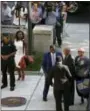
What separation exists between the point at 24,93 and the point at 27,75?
1796 mm

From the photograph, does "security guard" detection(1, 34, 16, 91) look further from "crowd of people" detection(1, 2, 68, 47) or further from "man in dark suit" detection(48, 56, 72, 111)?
"crowd of people" detection(1, 2, 68, 47)

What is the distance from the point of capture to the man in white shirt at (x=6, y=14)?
1662 centimetres

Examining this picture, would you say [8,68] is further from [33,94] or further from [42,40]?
[42,40]

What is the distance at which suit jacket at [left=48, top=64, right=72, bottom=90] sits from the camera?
26.9ft

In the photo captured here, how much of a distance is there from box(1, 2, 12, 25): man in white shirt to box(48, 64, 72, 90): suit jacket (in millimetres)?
8601

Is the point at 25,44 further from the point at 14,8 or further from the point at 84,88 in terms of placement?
the point at 84,88

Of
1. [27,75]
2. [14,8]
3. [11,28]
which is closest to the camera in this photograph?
[27,75]

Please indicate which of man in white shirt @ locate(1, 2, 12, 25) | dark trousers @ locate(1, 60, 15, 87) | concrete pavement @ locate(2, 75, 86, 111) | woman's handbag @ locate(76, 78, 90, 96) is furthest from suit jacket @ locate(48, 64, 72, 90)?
man in white shirt @ locate(1, 2, 12, 25)

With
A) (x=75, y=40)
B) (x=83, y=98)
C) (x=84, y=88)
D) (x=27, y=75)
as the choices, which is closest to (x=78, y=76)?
(x=84, y=88)

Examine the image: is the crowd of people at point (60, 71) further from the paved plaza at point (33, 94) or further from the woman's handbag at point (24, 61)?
the paved plaza at point (33, 94)

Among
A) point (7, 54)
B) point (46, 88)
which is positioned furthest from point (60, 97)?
point (7, 54)

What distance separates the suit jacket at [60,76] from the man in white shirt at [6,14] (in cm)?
860

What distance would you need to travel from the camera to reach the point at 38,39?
15.7 meters

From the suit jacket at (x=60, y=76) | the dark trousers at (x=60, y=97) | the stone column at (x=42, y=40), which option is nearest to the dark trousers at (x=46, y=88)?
the dark trousers at (x=60, y=97)
